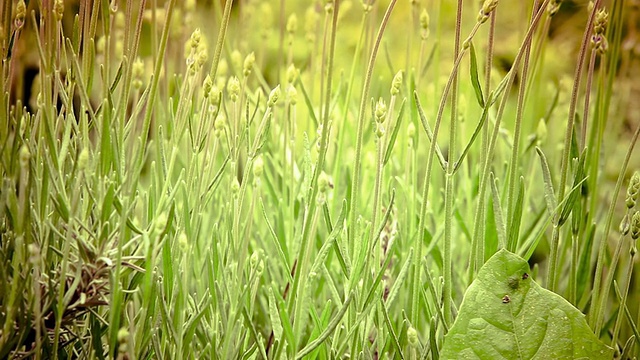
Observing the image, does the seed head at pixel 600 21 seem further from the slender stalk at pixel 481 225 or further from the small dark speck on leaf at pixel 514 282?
the small dark speck on leaf at pixel 514 282

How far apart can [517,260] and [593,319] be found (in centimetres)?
9

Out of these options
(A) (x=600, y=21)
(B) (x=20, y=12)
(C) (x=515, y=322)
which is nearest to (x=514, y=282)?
(C) (x=515, y=322)

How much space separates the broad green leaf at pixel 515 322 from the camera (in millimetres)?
375

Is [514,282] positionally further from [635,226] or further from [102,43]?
[102,43]

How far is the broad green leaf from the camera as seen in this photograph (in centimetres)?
37

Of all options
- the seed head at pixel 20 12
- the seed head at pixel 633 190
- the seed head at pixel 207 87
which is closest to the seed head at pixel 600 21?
the seed head at pixel 633 190

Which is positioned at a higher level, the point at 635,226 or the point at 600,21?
the point at 600,21

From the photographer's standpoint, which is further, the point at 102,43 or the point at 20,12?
the point at 102,43

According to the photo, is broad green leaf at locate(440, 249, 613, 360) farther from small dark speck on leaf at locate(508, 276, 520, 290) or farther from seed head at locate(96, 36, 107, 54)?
seed head at locate(96, 36, 107, 54)

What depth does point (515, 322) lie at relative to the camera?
385 millimetres

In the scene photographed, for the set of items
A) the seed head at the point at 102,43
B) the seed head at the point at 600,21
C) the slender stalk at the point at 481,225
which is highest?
the seed head at the point at 600,21

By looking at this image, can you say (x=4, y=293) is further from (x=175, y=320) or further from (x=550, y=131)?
(x=550, y=131)

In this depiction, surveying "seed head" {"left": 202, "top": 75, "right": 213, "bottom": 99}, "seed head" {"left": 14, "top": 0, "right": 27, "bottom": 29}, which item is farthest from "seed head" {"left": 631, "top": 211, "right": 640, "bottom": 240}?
"seed head" {"left": 14, "top": 0, "right": 27, "bottom": 29}

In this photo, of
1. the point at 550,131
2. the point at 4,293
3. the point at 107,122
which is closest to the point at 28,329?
the point at 4,293
